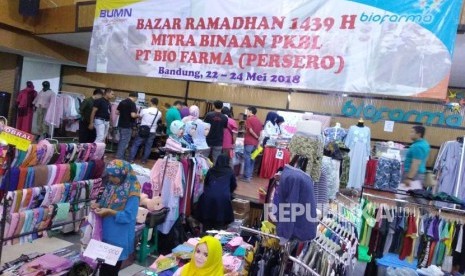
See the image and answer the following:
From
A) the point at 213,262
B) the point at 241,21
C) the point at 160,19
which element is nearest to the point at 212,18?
the point at 241,21

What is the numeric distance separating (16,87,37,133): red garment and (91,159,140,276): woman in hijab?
22.0 ft

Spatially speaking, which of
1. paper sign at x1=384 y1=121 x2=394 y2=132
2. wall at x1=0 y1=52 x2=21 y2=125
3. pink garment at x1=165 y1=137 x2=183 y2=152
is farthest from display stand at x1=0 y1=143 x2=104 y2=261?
paper sign at x1=384 y1=121 x2=394 y2=132

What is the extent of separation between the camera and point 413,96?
275 cm

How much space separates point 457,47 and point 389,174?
281cm

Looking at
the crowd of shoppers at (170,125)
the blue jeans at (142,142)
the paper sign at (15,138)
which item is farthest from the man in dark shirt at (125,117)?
the paper sign at (15,138)

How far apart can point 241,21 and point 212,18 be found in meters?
0.31

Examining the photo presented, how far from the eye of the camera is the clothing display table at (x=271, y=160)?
702 centimetres

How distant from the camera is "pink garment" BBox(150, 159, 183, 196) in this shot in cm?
436

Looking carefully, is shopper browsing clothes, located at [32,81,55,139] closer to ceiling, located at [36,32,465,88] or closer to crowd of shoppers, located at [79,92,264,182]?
ceiling, located at [36,32,465,88]

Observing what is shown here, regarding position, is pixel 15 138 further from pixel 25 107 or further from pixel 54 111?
pixel 25 107

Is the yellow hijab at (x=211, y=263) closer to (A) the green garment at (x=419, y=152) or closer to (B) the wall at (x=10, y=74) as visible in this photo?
(A) the green garment at (x=419, y=152)

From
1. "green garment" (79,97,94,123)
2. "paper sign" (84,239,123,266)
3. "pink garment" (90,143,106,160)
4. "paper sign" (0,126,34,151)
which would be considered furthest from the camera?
"green garment" (79,97,94,123)

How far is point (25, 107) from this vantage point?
842 cm

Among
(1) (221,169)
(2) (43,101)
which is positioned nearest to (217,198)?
(1) (221,169)
